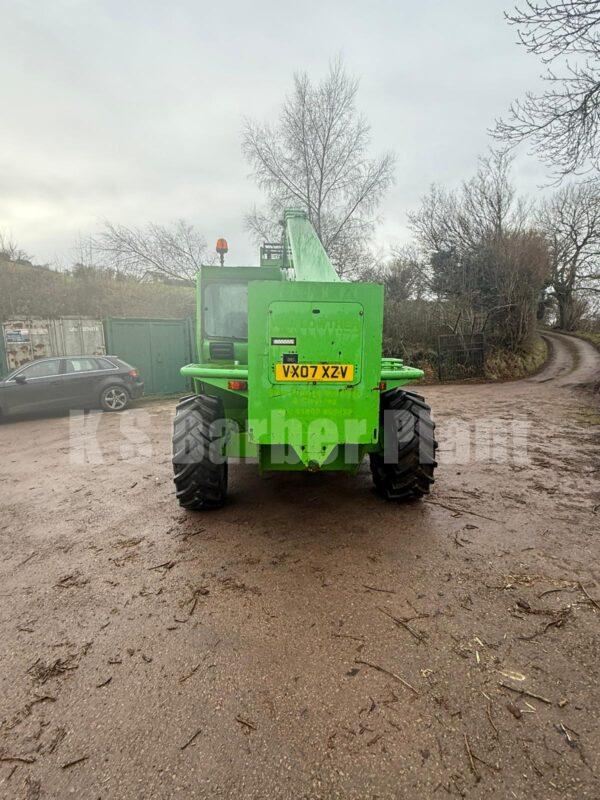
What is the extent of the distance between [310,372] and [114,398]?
7.88 metres

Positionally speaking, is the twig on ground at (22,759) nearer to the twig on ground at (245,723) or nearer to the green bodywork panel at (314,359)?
the twig on ground at (245,723)

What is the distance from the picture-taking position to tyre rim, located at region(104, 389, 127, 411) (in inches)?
369

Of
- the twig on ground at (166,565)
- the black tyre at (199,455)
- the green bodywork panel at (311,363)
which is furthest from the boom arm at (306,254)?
the twig on ground at (166,565)

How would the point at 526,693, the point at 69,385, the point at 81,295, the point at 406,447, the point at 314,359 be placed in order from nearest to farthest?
the point at 526,693, the point at 314,359, the point at 406,447, the point at 69,385, the point at 81,295

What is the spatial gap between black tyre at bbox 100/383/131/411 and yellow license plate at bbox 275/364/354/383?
7.70 metres

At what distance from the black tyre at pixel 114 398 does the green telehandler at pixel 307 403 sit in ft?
21.6

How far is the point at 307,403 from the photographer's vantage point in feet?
9.78

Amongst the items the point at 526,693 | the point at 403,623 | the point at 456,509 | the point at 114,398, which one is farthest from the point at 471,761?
the point at 114,398

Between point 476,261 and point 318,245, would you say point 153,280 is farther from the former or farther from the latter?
point 318,245

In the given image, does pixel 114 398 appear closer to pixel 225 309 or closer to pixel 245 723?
pixel 225 309

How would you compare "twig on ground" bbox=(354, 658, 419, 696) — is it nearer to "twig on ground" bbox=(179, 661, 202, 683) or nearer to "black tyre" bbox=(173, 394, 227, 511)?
"twig on ground" bbox=(179, 661, 202, 683)

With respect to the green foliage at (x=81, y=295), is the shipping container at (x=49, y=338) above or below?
below

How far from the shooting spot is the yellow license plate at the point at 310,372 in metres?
2.95

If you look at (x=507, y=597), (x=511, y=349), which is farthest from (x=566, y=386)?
(x=507, y=597)
